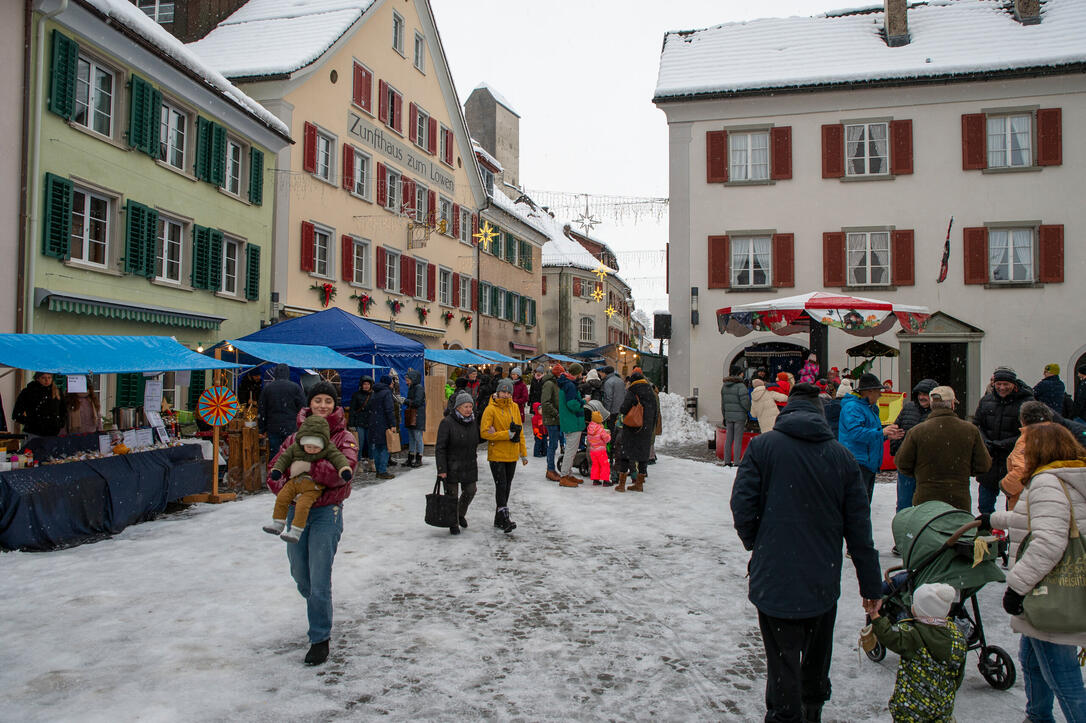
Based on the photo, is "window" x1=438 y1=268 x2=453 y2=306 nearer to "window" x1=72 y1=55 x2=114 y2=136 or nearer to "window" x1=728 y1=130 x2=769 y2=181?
"window" x1=728 y1=130 x2=769 y2=181

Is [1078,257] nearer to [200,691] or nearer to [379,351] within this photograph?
[379,351]

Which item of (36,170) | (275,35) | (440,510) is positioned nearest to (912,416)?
(440,510)

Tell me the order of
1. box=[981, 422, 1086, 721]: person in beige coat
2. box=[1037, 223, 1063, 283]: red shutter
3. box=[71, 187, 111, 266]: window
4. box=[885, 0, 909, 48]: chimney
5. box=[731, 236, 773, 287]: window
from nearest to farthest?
box=[981, 422, 1086, 721]: person in beige coat, box=[71, 187, 111, 266]: window, box=[1037, 223, 1063, 283]: red shutter, box=[731, 236, 773, 287]: window, box=[885, 0, 909, 48]: chimney

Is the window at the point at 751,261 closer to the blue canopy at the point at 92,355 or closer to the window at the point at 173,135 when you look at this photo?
the window at the point at 173,135

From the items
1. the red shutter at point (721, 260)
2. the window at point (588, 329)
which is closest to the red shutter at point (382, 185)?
the red shutter at point (721, 260)

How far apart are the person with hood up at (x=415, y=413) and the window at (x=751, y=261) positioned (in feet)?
34.6

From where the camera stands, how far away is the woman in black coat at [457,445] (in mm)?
7625

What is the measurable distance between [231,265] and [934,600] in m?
16.8

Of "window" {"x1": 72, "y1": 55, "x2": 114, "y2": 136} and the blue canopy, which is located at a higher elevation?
"window" {"x1": 72, "y1": 55, "x2": 114, "y2": 136}

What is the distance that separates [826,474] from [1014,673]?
1854mm

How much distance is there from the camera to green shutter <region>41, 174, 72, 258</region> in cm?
1167

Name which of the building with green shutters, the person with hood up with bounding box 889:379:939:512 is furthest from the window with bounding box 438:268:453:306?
the person with hood up with bounding box 889:379:939:512

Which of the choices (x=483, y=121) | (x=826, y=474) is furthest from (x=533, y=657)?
(x=483, y=121)

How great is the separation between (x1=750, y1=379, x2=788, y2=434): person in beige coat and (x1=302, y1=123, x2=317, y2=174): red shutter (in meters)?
13.5
